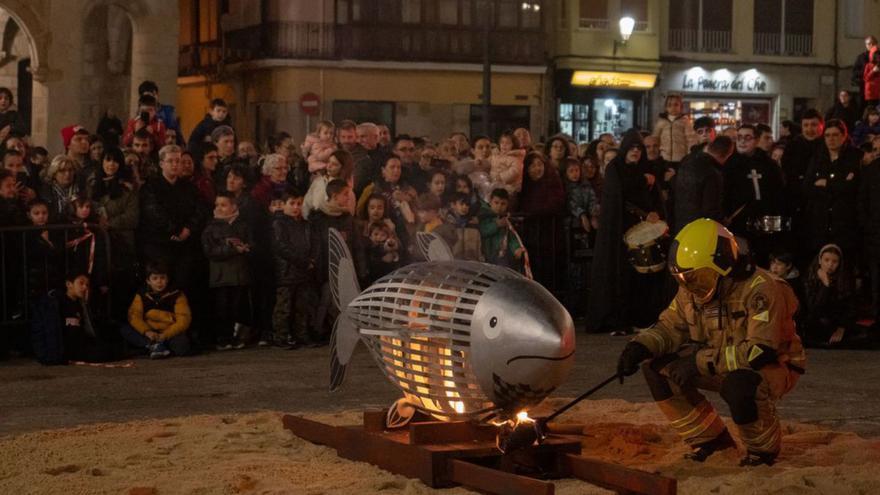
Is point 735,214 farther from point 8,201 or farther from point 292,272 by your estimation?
point 8,201

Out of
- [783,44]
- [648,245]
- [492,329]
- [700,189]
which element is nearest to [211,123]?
[648,245]

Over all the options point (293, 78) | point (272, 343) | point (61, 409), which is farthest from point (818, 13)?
point (61, 409)

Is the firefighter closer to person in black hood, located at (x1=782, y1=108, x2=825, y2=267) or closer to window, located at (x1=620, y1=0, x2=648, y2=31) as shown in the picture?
person in black hood, located at (x1=782, y1=108, x2=825, y2=267)

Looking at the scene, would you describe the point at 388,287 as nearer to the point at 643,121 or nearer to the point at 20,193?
the point at 20,193

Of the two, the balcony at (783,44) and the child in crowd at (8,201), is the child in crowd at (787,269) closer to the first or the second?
the child in crowd at (8,201)

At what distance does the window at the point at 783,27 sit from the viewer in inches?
1619

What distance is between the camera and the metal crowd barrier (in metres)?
13.2

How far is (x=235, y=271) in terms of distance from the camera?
45.1ft

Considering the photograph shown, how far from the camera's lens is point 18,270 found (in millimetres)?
13289

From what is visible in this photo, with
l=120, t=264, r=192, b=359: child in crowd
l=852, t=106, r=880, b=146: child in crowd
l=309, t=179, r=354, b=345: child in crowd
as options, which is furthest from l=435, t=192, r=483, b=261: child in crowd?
l=852, t=106, r=880, b=146: child in crowd

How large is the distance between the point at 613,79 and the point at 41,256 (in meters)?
27.3

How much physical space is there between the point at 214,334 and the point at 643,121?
26794 mm

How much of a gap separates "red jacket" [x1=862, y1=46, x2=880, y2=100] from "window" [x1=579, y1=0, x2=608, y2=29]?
1636 centimetres

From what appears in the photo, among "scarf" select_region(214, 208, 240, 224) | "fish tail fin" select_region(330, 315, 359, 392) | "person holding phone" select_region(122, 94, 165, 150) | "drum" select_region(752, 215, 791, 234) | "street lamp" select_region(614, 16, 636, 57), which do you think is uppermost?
"street lamp" select_region(614, 16, 636, 57)
